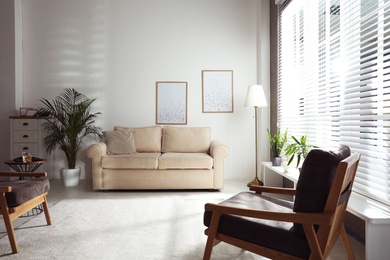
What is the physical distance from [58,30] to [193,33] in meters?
2.27

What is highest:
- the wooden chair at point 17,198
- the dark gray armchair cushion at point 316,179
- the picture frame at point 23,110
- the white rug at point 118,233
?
the picture frame at point 23,110

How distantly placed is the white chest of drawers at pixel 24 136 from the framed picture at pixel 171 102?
1888mm

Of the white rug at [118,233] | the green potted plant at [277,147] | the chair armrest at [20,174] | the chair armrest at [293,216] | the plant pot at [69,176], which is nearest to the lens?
the chair armrest at [293,216]

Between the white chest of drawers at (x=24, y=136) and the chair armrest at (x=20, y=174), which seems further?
the white chest of drawers at (x=24, y=136)

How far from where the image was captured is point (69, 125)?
14.2 feet

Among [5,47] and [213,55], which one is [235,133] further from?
[5,47]

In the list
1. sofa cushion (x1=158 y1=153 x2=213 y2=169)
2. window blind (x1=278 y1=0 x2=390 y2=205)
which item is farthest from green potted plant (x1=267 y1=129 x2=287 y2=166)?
sofa cushion (x1=158 y1=153 x2=213 y2=169)

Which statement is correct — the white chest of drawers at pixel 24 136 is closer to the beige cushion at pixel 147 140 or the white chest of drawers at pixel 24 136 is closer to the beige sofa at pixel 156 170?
the beige sofa at pixel 156 170

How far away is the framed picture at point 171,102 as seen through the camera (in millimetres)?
4863

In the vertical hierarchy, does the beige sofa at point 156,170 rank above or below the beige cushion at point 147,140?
below

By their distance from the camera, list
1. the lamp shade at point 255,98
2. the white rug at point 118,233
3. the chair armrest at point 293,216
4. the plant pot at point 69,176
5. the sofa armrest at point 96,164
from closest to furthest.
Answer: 1. the chair armrest at point 293,216
2. the white rug at point 118,233
3. the sofa armrest at point 96,164
4. the lamp shade at point 255,98
5. the plant pot at point 69,176

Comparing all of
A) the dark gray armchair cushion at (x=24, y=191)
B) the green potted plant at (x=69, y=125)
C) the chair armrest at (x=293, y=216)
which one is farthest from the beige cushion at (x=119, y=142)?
the chair armrest at (x=293, y=216)

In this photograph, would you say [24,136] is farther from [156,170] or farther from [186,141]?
[186,141]

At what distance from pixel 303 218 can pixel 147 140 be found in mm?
3399
